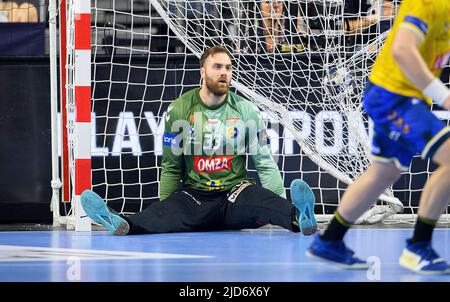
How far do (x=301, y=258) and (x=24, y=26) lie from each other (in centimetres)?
386

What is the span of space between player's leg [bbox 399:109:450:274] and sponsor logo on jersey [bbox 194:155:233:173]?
2.31m

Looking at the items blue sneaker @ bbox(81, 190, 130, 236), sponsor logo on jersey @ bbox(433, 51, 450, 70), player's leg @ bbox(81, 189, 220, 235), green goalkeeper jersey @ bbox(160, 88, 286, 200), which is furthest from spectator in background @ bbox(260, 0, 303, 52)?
sponsor logo on jersey @ bbox(433, 51, 450, 70)

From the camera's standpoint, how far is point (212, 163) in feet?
22.4

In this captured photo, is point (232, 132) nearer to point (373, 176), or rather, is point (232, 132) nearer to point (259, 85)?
point (259, 85)

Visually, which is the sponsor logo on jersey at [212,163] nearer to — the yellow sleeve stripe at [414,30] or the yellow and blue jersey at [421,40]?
the yellow and blue jersey at [421,40]

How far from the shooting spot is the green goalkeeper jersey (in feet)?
22.4

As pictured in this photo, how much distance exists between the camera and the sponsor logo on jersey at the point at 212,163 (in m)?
6.81

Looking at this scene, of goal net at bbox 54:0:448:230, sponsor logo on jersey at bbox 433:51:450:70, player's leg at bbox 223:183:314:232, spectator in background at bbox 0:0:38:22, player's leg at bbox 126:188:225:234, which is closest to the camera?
sponsor logo on jersey at bbox 433:51:450:70

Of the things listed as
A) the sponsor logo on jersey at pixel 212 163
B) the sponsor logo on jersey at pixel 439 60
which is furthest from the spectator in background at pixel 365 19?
the sponsor logo on jersey at pixel 439 60

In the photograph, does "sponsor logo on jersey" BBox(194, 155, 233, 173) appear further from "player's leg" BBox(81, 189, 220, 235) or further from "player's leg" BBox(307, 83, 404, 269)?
"player's leg" BBox(307, 83, 404, 269)

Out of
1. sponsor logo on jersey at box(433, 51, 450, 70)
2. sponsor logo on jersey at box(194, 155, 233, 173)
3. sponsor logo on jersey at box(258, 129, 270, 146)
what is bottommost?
sponsor logo on jersey at box(194, 155, 233, 173)

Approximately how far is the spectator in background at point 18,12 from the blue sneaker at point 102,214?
259cm

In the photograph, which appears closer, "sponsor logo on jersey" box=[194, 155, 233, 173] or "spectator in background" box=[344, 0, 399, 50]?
"sponsor logo on jersey" box=[194, 155, 233, 173]
